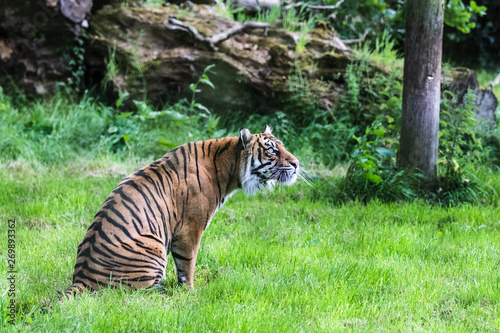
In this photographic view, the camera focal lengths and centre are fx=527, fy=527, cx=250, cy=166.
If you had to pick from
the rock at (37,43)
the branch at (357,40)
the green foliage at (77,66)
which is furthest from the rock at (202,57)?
the branch at (357,40)

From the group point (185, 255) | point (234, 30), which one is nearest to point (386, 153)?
point (185, 255)

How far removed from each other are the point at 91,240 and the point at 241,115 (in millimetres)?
5734

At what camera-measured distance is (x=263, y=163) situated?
182 inches

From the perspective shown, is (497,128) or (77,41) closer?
(497,128)

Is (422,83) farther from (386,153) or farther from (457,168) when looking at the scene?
(457,168)

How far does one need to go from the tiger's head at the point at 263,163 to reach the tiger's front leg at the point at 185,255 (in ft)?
2.32

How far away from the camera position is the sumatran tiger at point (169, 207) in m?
3.81

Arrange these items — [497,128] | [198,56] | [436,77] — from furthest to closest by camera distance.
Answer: [198,56], [497,128], [436,77]

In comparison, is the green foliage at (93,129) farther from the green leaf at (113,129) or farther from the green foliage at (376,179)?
the green foliage at (376,179)

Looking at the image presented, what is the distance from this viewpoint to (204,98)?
30.6 feet

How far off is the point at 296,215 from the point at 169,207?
2341 millimetres

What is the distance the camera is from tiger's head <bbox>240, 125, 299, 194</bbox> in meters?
4.61

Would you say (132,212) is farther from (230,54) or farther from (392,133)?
(230,54)

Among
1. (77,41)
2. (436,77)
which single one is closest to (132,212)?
(436,77)
